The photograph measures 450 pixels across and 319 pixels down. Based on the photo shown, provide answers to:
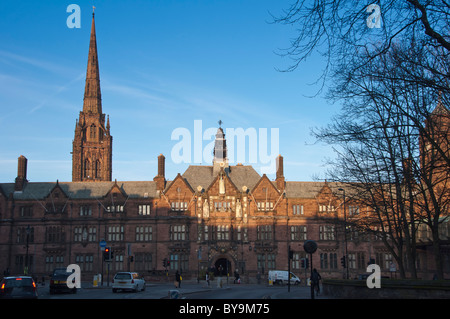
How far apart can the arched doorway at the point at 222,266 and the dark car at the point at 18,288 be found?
44.3 meters

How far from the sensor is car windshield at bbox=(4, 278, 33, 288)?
89.1 ft

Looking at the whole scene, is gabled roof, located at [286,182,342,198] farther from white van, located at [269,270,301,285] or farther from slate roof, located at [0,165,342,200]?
white van, located at [269,270,301,285]

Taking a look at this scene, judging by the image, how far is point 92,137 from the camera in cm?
11662

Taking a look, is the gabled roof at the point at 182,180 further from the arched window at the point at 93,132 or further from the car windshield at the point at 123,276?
the arched window at the point at 93,132

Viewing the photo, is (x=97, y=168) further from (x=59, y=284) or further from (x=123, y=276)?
(x=59, y=284)

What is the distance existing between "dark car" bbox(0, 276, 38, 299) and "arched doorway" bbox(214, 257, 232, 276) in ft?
145

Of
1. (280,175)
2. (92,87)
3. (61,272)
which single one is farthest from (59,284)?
(92,87)

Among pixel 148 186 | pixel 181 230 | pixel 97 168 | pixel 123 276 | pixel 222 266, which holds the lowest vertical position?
pixel 222 266

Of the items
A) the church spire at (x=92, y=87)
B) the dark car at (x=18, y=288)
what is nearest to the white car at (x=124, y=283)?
the dark car at (x=18, y=288)

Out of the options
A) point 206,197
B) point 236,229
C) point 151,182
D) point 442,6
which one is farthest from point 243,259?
point 442,6

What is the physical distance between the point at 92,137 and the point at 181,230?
177 ft

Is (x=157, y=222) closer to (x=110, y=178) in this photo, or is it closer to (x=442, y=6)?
(x=110, y=178)

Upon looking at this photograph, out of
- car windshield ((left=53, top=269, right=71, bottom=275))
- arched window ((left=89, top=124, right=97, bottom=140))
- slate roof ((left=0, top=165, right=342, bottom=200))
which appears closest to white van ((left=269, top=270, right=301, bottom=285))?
slate roof ((left=0, top=165, right=342, bottom=200))
